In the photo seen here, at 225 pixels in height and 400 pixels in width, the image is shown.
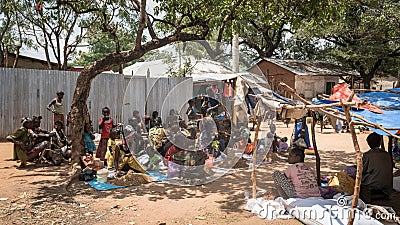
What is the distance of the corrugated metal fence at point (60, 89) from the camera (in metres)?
11.0

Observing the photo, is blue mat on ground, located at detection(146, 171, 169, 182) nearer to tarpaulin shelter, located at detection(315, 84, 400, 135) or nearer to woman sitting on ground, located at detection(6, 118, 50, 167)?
woman sitting on ground, located at detection(6, 118, 50, 167)

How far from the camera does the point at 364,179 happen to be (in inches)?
225

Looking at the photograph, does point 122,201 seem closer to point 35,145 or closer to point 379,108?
point 35,145

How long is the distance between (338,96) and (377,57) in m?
15.7

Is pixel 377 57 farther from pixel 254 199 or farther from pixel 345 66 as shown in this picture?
pixel 254 199

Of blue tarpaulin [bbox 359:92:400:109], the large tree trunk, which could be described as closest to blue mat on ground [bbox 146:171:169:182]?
the large tree trunk

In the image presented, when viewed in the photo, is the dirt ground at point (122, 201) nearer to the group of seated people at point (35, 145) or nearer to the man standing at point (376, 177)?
the group of seated people at point (35, 145)

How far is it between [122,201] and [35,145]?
339 centimetres

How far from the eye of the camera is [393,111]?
539 centimetres

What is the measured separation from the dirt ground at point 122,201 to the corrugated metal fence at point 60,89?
3289 mm

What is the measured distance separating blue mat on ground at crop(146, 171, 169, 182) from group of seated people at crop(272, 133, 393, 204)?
2410 mm

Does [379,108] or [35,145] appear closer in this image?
[379,108]

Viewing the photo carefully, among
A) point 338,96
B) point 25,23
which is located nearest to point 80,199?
point 338,96

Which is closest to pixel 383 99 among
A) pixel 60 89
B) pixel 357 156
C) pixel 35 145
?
pixel 357 156
